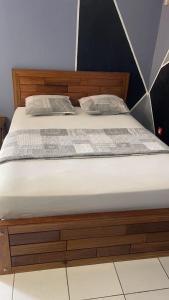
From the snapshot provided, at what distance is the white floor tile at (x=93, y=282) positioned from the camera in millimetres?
1523

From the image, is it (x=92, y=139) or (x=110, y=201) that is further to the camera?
(x=92, y=139)

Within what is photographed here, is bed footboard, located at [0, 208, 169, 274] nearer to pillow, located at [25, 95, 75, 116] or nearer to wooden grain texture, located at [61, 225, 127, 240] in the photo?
wooden grain texture, located at [61, 225, 127, 240]

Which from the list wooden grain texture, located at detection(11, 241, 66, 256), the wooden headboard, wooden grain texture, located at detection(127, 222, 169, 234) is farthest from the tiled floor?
the wooden headboard

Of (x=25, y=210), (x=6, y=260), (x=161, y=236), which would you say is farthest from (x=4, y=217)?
(x=161, y=236)

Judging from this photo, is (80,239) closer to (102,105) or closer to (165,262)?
(165,262)

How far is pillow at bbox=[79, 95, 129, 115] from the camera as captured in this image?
2.80 metres

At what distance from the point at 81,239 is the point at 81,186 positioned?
13.9 inches

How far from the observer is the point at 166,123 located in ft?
9.37

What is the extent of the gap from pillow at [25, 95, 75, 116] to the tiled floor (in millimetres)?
1567

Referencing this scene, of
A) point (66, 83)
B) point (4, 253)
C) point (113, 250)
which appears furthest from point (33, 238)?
point (66, 83)

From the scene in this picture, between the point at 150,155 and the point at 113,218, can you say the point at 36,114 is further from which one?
the point at 113,218

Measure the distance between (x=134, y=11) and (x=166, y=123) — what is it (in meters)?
1.30

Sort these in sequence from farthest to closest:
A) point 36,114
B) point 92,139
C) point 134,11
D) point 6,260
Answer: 1. point 134,11
2. point 36,114
3. point 92,139
4. point 6,260

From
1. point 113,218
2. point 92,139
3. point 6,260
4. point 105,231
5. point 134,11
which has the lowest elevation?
→ point 6,260
